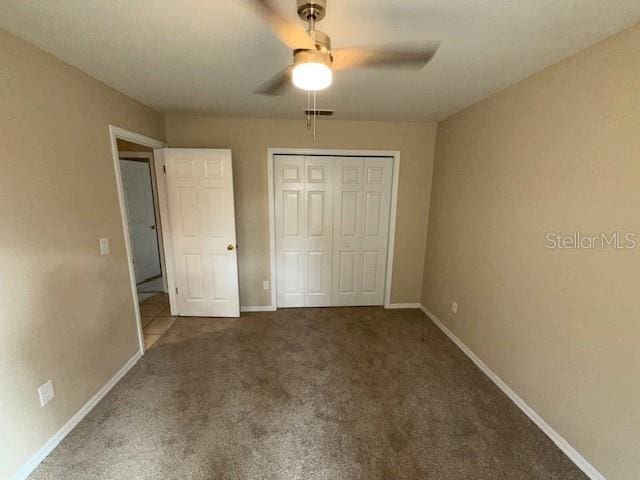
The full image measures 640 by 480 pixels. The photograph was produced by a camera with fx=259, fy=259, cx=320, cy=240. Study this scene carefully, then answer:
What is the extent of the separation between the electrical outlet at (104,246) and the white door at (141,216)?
2.29 m

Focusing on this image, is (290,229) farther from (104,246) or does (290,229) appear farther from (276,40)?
(276,40)

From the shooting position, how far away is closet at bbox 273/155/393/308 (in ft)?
10.0

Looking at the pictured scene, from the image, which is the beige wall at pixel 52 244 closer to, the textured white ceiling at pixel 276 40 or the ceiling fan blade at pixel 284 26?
the textured white ceiling at pixel 276 40

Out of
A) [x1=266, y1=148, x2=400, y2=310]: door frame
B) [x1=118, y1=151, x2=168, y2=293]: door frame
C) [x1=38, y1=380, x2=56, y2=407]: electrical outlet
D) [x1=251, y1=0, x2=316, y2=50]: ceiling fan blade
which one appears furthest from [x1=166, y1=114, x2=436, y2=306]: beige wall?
[x1=38, y1=380, x2=56, y2=407]: electrical outlet

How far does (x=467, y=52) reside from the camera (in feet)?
4.85

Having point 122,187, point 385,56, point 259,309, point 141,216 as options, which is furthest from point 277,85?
point 141,216

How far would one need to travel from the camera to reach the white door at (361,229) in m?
3.09

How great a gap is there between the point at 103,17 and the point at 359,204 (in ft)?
8.30

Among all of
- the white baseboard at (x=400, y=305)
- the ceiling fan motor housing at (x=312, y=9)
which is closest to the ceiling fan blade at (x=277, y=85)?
the ceiling fan motor housing at (x=312, y=9)

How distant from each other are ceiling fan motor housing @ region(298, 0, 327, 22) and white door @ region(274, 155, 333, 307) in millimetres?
1984

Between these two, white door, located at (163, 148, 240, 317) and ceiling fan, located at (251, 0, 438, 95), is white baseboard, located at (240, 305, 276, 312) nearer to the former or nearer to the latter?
white door, located at (163, 148, 240, 317)

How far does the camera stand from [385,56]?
1.41 meters

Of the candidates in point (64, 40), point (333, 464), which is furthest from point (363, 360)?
point (64, 40)

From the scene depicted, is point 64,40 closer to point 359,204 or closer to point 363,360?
point 359,204
